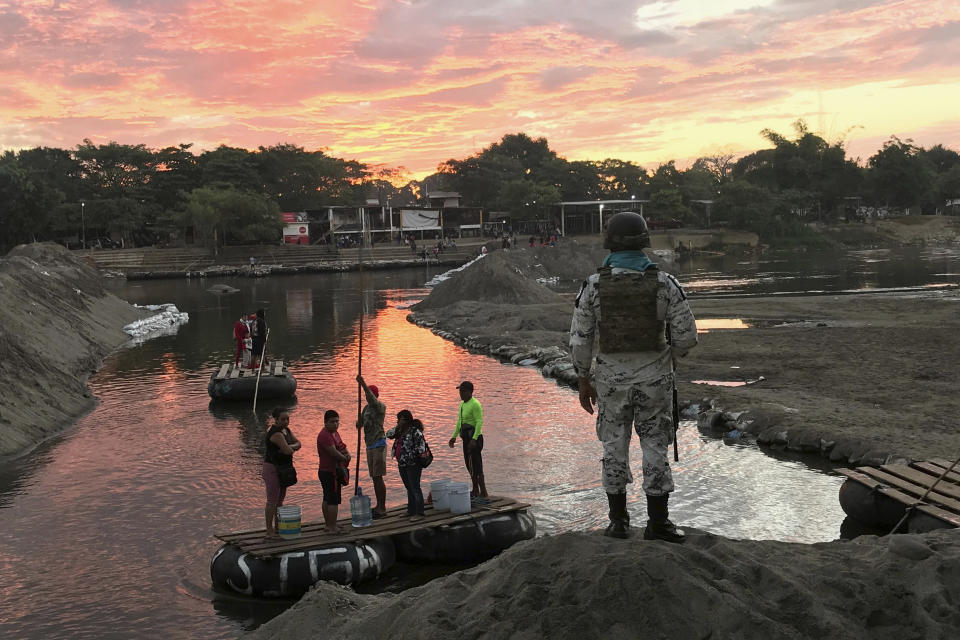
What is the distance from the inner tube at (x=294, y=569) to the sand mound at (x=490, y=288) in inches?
1361

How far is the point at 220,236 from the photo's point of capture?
99625 millimetres

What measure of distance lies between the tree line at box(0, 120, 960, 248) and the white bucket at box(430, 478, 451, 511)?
7720 centimetres

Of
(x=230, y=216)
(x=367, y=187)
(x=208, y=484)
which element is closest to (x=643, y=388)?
(x=208, y=484)

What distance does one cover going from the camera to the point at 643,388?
7.06 m

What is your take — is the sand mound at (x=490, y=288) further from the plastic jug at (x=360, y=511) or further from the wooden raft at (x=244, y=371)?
the plastic jug at (x=360, y=511)

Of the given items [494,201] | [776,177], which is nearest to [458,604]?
[494,201]

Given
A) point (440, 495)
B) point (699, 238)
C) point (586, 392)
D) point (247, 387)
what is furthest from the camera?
point (699, 238)

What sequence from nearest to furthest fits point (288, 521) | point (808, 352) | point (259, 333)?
point (288, 521) → point (259, 333) → point (808, 352)

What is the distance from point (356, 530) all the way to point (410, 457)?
1.20 metres

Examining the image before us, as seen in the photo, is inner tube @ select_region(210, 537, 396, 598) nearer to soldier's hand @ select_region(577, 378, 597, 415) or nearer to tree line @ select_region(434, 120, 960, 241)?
soldier's hand @ select_region(577, 378, 597, 415)

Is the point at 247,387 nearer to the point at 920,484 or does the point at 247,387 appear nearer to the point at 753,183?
the point at 920,484

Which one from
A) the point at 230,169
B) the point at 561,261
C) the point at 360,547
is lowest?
the point at 360,547

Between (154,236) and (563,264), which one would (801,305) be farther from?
(154,236)

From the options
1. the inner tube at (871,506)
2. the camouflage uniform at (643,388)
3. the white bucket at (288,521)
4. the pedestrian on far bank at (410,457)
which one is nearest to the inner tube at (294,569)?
the white bucket at (288,521)
